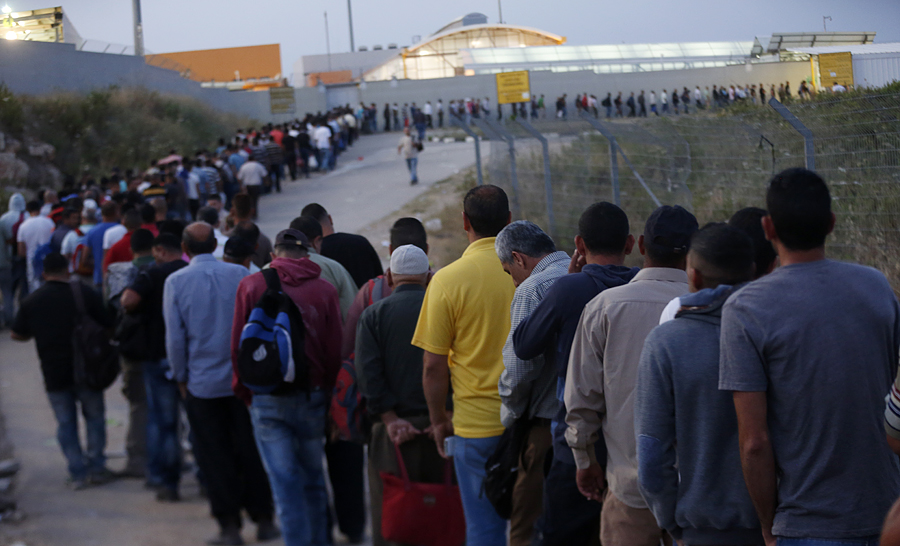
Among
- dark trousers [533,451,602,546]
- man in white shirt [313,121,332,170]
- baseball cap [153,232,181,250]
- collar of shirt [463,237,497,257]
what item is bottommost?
dark trousers [533,451,602,546]

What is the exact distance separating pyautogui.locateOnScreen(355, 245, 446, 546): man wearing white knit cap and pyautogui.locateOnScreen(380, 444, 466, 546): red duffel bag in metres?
0.06

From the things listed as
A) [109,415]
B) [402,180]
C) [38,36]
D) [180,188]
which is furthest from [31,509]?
[38,36]

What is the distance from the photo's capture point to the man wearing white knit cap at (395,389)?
4.22m

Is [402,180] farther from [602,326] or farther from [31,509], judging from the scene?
[602,326]

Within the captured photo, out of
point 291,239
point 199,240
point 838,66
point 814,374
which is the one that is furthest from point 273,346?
point 838,66

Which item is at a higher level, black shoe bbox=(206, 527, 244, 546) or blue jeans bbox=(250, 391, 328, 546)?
blue jeans bbox=(250, 391, 328, 546)

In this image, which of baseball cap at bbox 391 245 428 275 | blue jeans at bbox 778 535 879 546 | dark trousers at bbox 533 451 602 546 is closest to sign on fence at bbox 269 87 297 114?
baseball cap at bbox 391 245 428 275

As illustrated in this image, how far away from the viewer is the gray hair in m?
3.73

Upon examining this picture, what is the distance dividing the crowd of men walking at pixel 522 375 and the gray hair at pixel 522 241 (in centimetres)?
1

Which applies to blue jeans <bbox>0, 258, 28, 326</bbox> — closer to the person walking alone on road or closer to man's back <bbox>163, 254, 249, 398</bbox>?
man's back <bbox>163, 254, 249, 398</bbox>

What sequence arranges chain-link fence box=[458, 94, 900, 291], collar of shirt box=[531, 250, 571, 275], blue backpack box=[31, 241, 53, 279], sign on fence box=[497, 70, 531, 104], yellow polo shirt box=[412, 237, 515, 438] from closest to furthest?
collar of shirt box=[531, 250, 571, 275] < yellow polo shirt box=[412, 237, 515, 438] < chain-link fence box=[458, 94, 900, 291] < blue backpack box=[31, 241, 53, 279] < sign on fence box=[497, 70, 531, 104]

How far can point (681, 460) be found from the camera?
8.58ft

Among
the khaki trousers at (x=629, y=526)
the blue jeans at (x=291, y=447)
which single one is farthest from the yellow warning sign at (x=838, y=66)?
the khaki trousers at (x=629, y=526)

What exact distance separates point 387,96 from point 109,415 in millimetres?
39803
